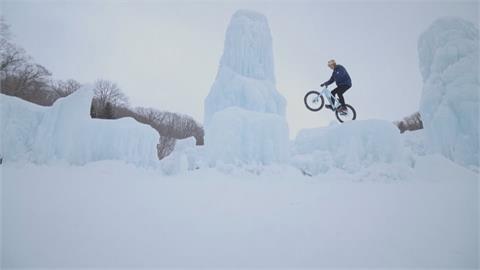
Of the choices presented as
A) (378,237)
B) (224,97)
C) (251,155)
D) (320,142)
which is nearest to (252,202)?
(378,237)

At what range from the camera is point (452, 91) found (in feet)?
29.6

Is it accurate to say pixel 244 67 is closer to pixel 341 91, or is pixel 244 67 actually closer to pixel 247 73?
pixel 247 73

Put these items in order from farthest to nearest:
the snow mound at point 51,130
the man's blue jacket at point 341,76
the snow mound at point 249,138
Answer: the snow mound at point 249,138
the snow mound at point 51,130
the man's blue jacket at point 341,76

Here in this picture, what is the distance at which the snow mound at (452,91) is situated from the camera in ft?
28.7

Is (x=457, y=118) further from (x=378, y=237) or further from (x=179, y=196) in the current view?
(x=179, y=196)

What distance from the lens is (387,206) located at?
4.07m

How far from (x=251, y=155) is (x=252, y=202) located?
15.8 ft

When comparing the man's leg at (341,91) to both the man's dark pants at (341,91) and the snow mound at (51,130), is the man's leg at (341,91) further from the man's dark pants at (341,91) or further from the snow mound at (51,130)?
the snow mound at (51,130)

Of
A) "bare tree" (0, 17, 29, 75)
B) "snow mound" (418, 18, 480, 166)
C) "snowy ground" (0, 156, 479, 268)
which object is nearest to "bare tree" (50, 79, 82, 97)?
"bare tree" (0, 17, 29, 75)

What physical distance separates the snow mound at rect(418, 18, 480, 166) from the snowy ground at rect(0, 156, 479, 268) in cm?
528

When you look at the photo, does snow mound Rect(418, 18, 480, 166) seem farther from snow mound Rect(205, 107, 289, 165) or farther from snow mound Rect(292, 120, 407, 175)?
snow mound Rect(205, 107, 289, 165)

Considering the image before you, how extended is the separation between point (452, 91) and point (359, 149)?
460 centimetres

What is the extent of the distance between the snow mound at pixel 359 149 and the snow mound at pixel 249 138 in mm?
964

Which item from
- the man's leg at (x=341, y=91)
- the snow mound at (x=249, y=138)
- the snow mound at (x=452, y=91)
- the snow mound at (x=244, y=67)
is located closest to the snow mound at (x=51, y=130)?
the snow mound at (x=249, y=138)
